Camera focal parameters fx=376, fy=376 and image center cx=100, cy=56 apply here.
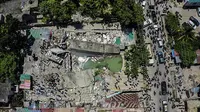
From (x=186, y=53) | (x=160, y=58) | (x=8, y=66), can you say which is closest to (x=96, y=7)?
(x=160, y=58)

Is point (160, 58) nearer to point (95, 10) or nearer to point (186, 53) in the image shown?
point (186, 53)

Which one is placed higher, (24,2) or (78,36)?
(24,2)

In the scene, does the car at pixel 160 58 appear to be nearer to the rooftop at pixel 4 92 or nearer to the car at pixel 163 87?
the car at pixel 163 87

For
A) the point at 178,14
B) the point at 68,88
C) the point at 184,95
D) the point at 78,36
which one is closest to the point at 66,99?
the point at 68,88

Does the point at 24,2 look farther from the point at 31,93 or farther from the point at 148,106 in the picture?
the point at 148,106

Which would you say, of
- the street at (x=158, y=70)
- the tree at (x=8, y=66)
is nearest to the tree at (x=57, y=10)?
the tree at (x=8, y=66)

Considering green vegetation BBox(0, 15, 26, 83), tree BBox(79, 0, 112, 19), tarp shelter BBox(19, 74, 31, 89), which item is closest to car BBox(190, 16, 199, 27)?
tree BBox(79, 0, 112, 19)

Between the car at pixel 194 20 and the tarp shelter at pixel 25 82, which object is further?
the car at pixel 194 20
